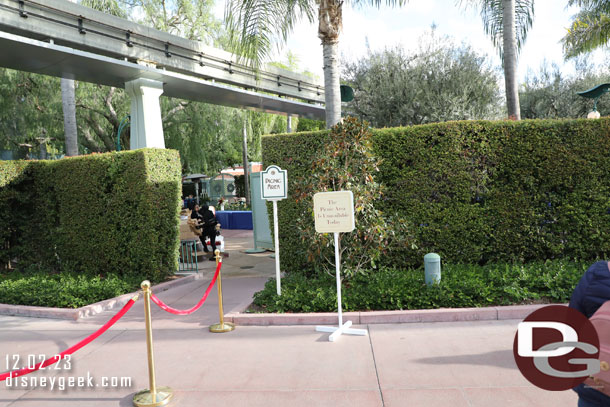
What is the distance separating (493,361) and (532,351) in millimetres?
2497

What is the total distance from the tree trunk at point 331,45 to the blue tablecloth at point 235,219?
12853 mm

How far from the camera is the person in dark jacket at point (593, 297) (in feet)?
5.76

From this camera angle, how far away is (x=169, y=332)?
19.9 ft

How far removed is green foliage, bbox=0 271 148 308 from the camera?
7.59 metres

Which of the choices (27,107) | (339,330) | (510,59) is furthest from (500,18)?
(27,107)

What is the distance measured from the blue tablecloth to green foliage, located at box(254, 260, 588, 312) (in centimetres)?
1443

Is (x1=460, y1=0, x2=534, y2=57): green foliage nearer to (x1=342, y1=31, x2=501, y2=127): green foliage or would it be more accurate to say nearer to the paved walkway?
(x1=342, y1=31, x2=501, y2=127): green foliage

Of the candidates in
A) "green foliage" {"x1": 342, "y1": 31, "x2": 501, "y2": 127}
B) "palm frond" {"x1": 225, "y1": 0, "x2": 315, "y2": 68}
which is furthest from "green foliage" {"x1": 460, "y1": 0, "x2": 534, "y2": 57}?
"palm frond" {"x1": 225, "y1": 0, "x2": 315, "y2": 68}

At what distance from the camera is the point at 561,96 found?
17.9 metres

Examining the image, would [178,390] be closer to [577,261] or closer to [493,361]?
[493,361]

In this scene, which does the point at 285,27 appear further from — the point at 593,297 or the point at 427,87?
the point at 593,297

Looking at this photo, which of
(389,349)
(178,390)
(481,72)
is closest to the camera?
(178,390)

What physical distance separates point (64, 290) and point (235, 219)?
567 inches

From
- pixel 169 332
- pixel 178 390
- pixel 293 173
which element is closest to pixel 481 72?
pixel 293 173
